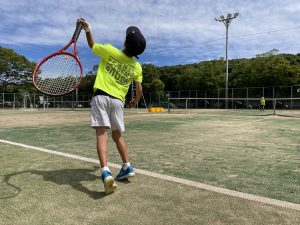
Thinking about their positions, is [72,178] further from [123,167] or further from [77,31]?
[77,31]

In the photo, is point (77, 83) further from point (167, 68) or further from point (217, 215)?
point (167, 68)

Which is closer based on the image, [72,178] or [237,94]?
[72,178]

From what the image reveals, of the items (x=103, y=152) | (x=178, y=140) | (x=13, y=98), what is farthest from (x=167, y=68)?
(x=103, y=152)

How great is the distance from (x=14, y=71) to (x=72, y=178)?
61860 millimetres

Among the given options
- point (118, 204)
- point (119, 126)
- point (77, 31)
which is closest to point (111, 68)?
point (119, 126)

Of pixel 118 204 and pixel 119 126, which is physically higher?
pixel 119 126

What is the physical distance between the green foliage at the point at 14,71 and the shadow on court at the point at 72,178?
193ft

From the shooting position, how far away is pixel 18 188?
401 centimetres

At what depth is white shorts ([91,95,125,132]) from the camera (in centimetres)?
412

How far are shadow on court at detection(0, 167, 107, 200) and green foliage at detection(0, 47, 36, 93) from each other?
5886cm

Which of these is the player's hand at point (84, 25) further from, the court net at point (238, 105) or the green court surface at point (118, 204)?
the court net at point (238, 105)

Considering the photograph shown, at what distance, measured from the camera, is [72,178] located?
4.46m

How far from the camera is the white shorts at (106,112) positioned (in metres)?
4.12

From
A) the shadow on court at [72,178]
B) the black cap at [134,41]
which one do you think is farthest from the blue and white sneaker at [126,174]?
the black cap at [134,41]
